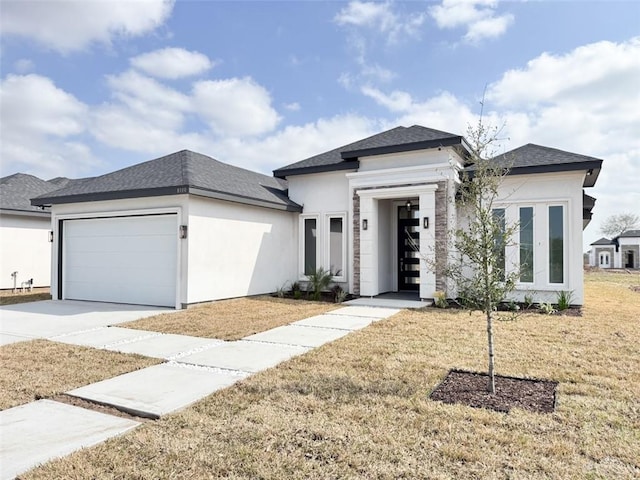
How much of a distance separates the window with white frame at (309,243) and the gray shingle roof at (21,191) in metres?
10.6

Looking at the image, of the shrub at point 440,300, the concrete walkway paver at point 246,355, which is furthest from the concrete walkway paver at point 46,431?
the shrub at point 440,300

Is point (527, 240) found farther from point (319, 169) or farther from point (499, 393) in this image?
point (499, 393)

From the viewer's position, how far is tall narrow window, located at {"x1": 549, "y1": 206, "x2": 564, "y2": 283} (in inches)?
425

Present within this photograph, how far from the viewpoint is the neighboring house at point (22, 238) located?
50.6 feet

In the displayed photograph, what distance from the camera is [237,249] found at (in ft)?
39.2

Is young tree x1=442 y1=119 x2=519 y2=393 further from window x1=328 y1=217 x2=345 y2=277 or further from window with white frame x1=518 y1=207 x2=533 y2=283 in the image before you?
window x1=328 y1=217 x2=345 y2=277

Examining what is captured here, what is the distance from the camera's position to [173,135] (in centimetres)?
1947

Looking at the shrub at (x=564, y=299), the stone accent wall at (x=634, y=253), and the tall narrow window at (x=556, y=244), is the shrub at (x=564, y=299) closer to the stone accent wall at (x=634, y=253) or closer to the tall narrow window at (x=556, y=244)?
the tall narrow window at (x=556, y=244)

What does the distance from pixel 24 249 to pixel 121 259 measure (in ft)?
24.2

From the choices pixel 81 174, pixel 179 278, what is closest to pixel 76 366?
pixel 179 278

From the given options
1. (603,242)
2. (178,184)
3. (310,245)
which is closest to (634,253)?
(603,242)

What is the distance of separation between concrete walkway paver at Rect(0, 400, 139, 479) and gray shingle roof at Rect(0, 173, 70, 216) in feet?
48.2

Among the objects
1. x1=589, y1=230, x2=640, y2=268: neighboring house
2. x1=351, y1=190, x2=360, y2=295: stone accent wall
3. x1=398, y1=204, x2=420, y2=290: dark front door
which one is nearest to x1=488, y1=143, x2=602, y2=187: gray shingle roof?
x1=398, y1=204, x2=420, y2=290: dark front door

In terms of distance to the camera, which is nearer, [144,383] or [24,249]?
[144,383]
